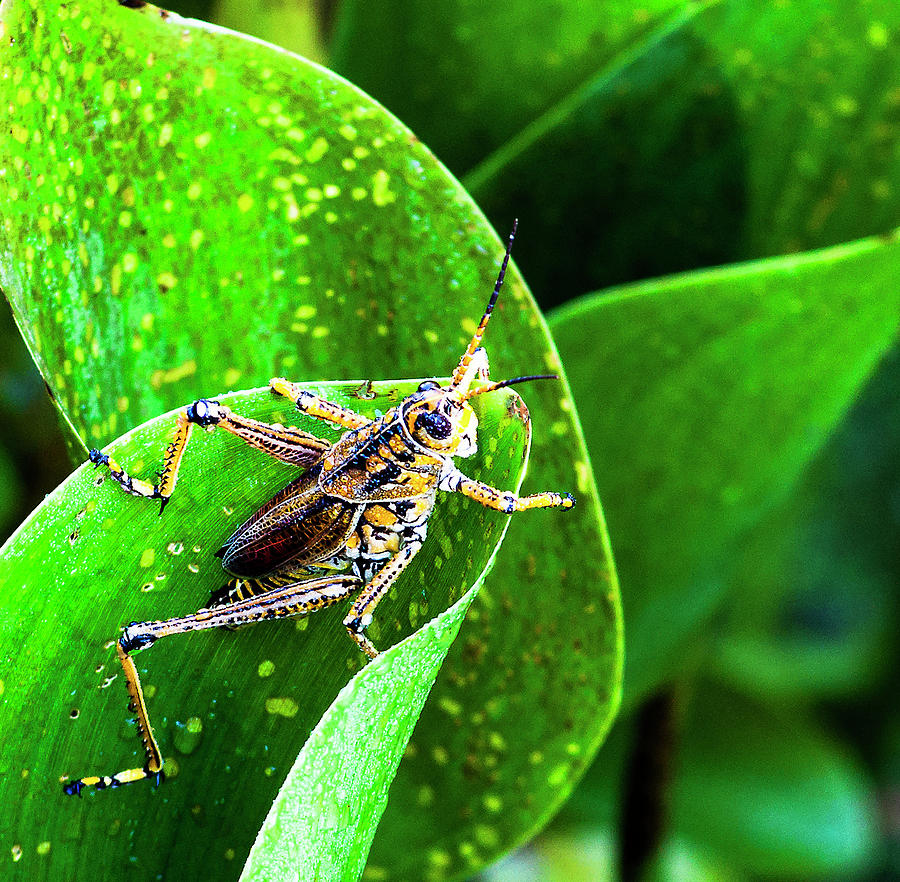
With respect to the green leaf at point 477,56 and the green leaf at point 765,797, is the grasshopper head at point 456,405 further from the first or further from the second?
the green leaf at point 765,797

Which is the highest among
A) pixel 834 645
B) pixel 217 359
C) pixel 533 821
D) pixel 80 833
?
pixel 217 359

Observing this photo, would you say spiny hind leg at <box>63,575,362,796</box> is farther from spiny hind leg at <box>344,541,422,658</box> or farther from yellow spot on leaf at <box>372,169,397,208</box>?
yellow spot on leaf at <box>372,169,397,208</box>

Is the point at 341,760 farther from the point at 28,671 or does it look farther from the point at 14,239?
the point at 14,239


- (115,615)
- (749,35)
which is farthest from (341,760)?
(749,35)

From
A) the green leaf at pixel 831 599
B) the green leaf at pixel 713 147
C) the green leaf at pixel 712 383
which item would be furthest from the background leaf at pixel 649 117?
the green leaf at pixel 831 599

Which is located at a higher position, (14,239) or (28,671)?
(14,239)

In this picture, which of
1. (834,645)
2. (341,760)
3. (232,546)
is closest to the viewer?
(341,760)

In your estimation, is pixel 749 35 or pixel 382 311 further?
pixel 749 35
